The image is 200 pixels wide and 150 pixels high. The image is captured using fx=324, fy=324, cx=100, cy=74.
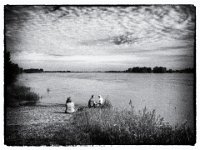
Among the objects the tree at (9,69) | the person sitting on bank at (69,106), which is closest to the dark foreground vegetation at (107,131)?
the person sitting on bank at (69,106)

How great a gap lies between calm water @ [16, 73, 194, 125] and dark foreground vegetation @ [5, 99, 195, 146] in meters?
0.19

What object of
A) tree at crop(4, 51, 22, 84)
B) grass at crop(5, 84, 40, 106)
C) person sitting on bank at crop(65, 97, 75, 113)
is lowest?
person sitting on bank at crop(65, 97, 75, 113)

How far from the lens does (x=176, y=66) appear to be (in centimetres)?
580

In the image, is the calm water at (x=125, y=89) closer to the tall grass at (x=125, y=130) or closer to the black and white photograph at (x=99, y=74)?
the black and white photograph at (x=99, y=74)

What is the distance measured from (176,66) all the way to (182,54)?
241 millimetres

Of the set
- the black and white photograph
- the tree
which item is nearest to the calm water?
the black and white photograph

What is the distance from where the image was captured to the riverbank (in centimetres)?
579

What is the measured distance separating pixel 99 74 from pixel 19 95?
1.51 meters

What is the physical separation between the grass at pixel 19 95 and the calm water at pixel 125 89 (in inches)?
4.2

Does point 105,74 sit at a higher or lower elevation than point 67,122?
higher

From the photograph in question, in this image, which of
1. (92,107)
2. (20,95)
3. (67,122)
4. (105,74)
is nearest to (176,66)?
(105,74)

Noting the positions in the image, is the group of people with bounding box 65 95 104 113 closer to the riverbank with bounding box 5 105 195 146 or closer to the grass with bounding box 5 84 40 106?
the riverbank with bounding box 5 105 195 146

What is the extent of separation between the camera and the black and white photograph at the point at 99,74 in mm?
5809

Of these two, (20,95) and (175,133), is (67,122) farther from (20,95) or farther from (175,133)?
(175,133)
